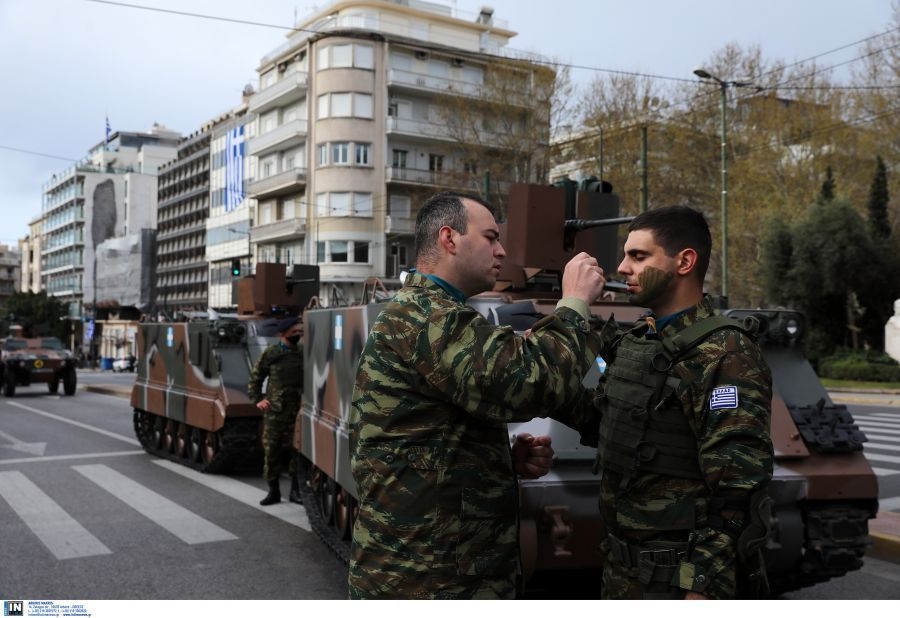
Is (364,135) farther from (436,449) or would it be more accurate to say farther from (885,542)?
(436,449)

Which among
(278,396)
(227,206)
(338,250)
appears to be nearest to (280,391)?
(278,396)

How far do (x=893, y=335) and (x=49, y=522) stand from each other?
26.4 metres

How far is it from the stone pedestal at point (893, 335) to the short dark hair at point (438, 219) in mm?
28219

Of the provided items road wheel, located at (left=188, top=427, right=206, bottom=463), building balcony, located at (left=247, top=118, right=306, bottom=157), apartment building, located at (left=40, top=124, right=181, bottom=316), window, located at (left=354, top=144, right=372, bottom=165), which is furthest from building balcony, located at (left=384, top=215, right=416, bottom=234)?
apartment building, located at (left=40, top=124, right=181, bottom=316)

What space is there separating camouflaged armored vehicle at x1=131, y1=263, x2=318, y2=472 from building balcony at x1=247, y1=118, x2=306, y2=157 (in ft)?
106

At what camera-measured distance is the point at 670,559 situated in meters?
2.66

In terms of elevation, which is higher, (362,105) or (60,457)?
(362,105)

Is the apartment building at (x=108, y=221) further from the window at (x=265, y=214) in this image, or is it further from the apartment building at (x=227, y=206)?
the window at (x=265, y=214)

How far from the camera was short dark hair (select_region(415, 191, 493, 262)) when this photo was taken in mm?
2568

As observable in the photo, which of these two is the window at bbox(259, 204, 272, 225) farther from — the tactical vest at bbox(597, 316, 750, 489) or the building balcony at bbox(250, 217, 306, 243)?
the tactical vest at bbox(597, 316, 750, 489)

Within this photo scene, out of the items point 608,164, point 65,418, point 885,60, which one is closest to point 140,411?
point 65,418

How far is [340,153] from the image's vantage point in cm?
4400

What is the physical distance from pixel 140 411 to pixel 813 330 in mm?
23495
